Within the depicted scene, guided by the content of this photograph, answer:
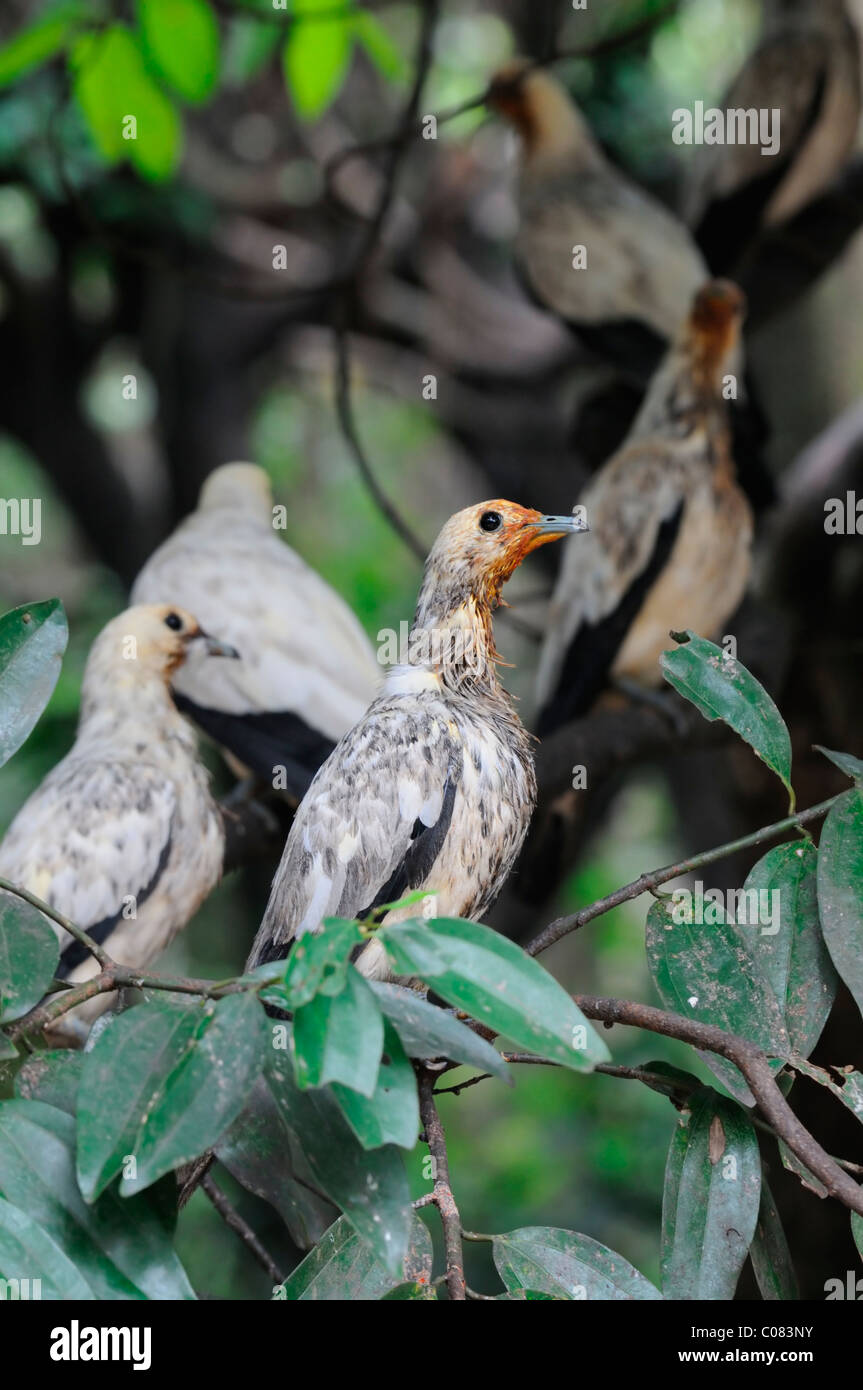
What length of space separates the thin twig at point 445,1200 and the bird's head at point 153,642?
2.23ft

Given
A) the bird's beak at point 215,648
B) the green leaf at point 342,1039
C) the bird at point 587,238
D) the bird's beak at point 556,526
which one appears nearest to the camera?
the green leaf at point 342,1039

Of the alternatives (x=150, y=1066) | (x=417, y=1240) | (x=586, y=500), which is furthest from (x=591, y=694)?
(x=150, y=1066)

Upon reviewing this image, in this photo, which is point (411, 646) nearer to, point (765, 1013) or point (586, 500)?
point (765, 1013)

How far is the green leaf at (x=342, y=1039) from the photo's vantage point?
1.87 ft

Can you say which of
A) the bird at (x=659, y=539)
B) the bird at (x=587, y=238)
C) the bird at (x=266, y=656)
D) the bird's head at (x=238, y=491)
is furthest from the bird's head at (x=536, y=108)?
the bird at (x=266, y=656)

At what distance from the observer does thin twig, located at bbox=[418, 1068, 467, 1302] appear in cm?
67

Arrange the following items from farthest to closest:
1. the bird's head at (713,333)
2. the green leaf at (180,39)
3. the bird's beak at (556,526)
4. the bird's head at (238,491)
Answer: the bird's head at (713,333)
the bird's head at (238,491)
the green leaf at (180,39)
the bird's beak at (556,526)

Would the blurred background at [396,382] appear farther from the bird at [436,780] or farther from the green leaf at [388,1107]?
the green leaf at [388,1107]

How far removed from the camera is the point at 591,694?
5.70 ft

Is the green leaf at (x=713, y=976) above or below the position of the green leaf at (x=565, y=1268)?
above

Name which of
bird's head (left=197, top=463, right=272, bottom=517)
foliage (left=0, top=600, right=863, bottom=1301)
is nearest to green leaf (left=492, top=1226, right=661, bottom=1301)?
foliage (left=0, top=600, right=863, bottom=1301)

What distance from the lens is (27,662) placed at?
2.50ft

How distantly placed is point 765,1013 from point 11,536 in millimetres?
1888
